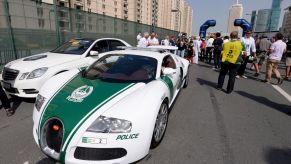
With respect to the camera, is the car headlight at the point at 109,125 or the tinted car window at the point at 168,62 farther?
the tinted car window at the point at 168,62

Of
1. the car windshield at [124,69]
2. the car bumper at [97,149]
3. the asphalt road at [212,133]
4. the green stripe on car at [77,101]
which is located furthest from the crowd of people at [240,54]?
the car bumper at [97,149]

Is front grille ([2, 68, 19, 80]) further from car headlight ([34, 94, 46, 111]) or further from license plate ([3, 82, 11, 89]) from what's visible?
car headlight ([34, 94, 46, 111])

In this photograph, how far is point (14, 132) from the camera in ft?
10.5

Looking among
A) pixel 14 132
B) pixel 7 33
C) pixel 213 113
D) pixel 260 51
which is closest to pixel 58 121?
pixel 14 132

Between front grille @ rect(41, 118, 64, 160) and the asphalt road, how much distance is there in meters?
0.38

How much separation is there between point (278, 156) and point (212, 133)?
0.97m

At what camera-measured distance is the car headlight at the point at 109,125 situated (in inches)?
84.8

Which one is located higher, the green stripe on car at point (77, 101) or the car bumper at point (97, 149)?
the green stripe on car at point (77, 101)

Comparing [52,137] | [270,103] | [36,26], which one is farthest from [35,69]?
[270,103]

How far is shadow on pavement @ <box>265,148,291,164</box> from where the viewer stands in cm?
271

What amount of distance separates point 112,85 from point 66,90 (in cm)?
65

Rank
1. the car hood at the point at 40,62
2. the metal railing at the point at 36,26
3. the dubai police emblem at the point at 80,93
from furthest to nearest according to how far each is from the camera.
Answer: the metal railing at the point at 36,26, the car hood at the point at 40,62, the dubai police emblem at the point at 80,93

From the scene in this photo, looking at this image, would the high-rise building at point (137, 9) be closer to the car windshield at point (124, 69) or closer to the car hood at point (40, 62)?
the car hood at point (40, 62)

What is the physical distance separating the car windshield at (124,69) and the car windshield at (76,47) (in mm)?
1943
